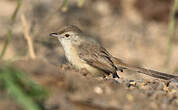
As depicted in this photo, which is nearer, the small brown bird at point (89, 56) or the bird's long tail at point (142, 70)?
the bird's long tail at point (142, 70)

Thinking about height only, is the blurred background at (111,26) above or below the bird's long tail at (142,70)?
above

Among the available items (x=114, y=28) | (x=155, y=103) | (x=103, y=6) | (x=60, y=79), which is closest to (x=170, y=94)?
(x=155, y=103)

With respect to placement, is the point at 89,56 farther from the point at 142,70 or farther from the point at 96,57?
the point at 142,70

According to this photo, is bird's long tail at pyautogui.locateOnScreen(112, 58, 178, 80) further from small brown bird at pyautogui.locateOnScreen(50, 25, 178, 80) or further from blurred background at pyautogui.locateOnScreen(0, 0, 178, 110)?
blurred background at pyautogui.locateOnScreen(0, 0, 178, 110)

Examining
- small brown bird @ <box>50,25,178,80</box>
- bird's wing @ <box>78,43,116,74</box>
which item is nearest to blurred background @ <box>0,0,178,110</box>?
small brown bird @ <box>50,25,178,80</box>

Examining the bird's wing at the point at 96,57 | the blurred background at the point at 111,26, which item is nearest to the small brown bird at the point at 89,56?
the bird's wing at the point at 96,57

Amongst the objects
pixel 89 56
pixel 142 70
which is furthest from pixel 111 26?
pixel 89 56

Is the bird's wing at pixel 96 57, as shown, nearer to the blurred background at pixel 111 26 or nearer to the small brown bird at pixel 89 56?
the small brown bird at pixel 89 56
